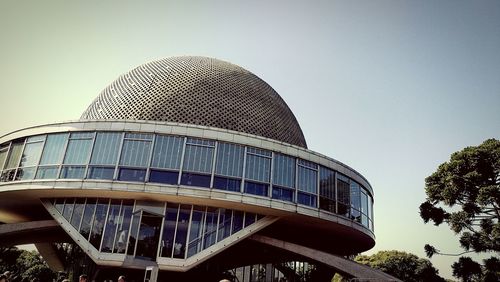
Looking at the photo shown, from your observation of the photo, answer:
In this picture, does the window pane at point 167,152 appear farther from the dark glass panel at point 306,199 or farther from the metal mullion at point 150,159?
the dark glass panel at point 306,199

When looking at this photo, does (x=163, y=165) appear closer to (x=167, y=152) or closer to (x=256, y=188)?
(x=167, y=152)

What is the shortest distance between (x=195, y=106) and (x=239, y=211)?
632cm

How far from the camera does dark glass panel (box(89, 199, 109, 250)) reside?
14.5 meters

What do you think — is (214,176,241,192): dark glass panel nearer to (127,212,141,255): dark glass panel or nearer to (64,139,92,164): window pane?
(127,212,141,255): dark glass panel

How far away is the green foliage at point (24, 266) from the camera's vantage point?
3509cm

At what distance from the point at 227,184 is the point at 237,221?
1.83 metres

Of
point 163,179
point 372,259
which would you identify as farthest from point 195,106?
point 372,259

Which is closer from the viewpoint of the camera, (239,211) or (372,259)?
(239,211)

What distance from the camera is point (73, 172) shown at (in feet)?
49.9

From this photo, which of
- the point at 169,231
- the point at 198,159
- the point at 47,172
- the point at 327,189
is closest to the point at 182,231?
the point at 169,231

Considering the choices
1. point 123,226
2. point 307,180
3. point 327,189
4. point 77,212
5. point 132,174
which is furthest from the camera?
point 327,189

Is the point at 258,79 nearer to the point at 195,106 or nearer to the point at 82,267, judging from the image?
the point at 195,106

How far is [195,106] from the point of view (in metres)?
19.2

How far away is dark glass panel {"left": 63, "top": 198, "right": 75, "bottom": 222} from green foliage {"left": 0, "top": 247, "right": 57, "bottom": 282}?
20.3m
